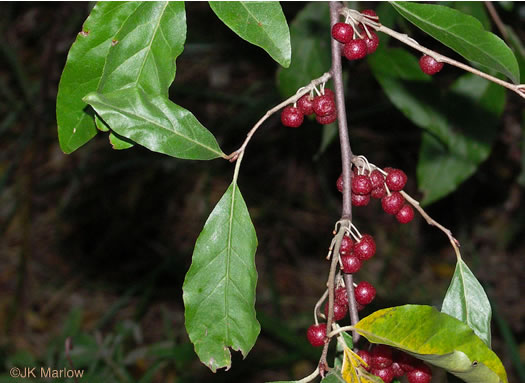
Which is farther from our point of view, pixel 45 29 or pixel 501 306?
pixel 45 29

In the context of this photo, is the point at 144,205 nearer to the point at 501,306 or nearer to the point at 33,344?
the point at 33,344

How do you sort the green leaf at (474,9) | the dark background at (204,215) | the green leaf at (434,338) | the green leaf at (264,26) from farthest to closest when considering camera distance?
the dark background at (204,215), the green leaf at (474,9), the green leaf at (264,26), the green leaf at (434,338)

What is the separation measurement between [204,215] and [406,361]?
231 centimetres

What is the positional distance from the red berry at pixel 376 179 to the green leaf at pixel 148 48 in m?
0.36

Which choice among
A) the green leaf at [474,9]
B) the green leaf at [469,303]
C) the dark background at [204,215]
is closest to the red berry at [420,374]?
the green leaf at [469,303]

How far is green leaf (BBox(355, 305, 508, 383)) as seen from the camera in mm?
825

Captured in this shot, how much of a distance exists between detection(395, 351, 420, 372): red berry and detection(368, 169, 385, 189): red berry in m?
0.28

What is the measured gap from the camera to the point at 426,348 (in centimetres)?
85

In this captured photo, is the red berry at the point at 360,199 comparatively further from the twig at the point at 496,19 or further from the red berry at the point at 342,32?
the twig at the point at 496,19

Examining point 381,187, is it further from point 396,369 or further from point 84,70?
point 84,70

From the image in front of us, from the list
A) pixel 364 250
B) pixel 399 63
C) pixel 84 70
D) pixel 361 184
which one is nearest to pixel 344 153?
pixel 361 184

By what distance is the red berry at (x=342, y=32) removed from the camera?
3.26 ft

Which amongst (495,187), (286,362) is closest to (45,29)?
(286,362)

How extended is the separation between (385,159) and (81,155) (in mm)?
1569
